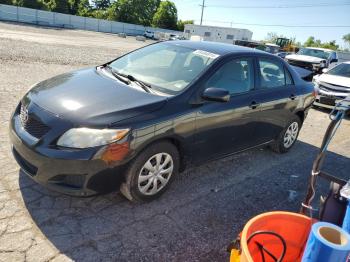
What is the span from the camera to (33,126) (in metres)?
3.13

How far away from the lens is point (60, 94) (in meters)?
3.40

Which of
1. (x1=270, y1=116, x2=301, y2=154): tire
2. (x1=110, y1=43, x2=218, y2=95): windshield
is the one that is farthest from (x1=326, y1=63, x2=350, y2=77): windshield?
(x1=110, y1=43, x2=218, y2=95): windshield

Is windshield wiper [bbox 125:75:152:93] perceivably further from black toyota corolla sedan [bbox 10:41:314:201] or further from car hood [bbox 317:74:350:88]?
car hood [bbox 317:74:350:88]

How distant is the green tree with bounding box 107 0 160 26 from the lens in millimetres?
68312

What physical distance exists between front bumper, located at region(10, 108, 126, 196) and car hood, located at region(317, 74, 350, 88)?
847 centimetres

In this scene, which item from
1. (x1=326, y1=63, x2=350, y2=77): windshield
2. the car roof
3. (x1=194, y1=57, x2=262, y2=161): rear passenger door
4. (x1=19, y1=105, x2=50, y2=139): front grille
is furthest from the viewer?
(x1=326, y1=63, x2=350, y2=77): windshield

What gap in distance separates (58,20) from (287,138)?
49216 millimetres

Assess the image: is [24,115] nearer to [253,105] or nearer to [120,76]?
[120,76]

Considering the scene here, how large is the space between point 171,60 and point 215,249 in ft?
7.75

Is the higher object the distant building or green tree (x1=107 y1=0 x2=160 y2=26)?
green tree (x1=107 y1=0 x2=160 y2=26)

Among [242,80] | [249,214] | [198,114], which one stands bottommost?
[249,214]

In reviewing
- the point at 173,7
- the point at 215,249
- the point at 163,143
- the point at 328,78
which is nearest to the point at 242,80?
the point at 163,143

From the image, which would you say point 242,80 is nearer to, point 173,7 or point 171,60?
point 171,60

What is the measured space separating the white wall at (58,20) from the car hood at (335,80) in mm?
41700
